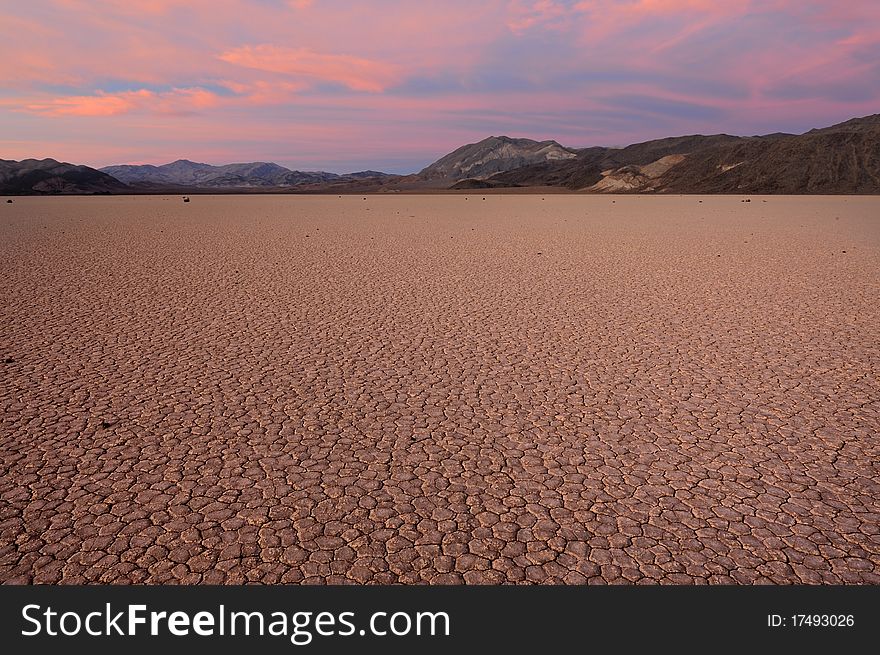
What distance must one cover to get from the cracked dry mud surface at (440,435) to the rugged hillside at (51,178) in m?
147

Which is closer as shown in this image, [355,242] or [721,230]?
[355,242]

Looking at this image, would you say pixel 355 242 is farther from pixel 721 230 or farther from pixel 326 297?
pixel 721 230

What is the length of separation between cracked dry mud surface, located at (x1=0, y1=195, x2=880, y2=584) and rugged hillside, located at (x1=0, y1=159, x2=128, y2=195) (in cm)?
14681

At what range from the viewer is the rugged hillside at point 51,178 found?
5595 inches

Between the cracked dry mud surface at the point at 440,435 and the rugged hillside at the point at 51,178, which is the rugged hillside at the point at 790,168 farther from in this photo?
the rugged hillside at the point at 51,178

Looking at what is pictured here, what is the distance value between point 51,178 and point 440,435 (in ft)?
593

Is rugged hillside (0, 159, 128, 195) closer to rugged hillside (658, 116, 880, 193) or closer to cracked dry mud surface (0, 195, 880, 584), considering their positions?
rugged hillside (658, 116, 880, 193)

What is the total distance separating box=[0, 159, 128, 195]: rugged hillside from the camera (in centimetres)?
14212

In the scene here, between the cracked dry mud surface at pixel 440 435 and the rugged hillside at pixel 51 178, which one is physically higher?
the rugged hillside at pixel 51 178

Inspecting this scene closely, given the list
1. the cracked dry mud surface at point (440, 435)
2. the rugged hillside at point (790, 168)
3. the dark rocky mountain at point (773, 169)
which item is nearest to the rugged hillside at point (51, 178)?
the dark rocky mountain at point (773, 169)

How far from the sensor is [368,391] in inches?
222

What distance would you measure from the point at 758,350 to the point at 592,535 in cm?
463

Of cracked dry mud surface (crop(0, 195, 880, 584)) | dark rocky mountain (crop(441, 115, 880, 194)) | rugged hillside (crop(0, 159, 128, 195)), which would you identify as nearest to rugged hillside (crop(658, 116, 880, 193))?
dark rocky mountain (crop(441, 115, 880, 194))

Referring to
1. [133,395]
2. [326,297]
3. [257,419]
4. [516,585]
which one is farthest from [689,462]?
[326,297]
